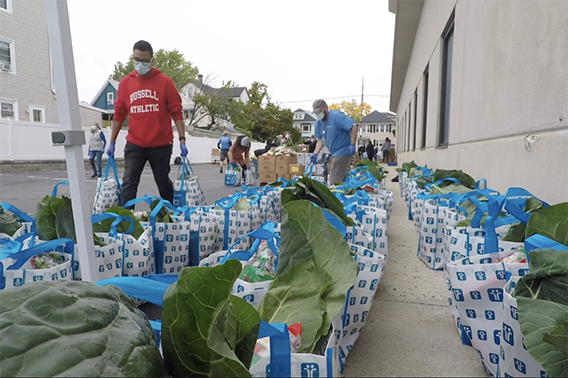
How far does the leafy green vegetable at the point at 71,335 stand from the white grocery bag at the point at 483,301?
4.10 ft

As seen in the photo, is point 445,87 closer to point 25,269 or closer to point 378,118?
point 25,269

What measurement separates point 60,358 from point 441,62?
9082 mm

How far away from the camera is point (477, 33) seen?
4.95 metres

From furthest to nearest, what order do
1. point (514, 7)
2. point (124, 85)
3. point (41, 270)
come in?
1. point (124, 85)
2. point (514, 7)
3. point (41, 270)

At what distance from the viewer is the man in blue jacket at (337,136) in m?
6.36

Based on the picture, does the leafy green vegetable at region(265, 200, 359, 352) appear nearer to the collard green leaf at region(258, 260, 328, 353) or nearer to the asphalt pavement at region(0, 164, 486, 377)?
the collard green leaf at region(258, 260, 328, 353)

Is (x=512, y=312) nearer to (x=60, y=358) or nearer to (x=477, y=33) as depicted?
(x=60, y=358)

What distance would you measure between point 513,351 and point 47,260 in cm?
196

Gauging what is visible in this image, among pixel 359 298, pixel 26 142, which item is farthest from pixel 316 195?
pixel 26 142

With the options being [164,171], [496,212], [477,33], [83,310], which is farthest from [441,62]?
[83,310]

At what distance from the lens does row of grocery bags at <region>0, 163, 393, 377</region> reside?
0.71 m

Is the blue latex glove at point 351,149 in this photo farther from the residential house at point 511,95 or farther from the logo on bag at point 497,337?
the logo on bag at point 497,337

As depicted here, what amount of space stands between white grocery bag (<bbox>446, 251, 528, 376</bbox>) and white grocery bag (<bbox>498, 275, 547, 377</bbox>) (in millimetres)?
183

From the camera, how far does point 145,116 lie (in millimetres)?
4297
